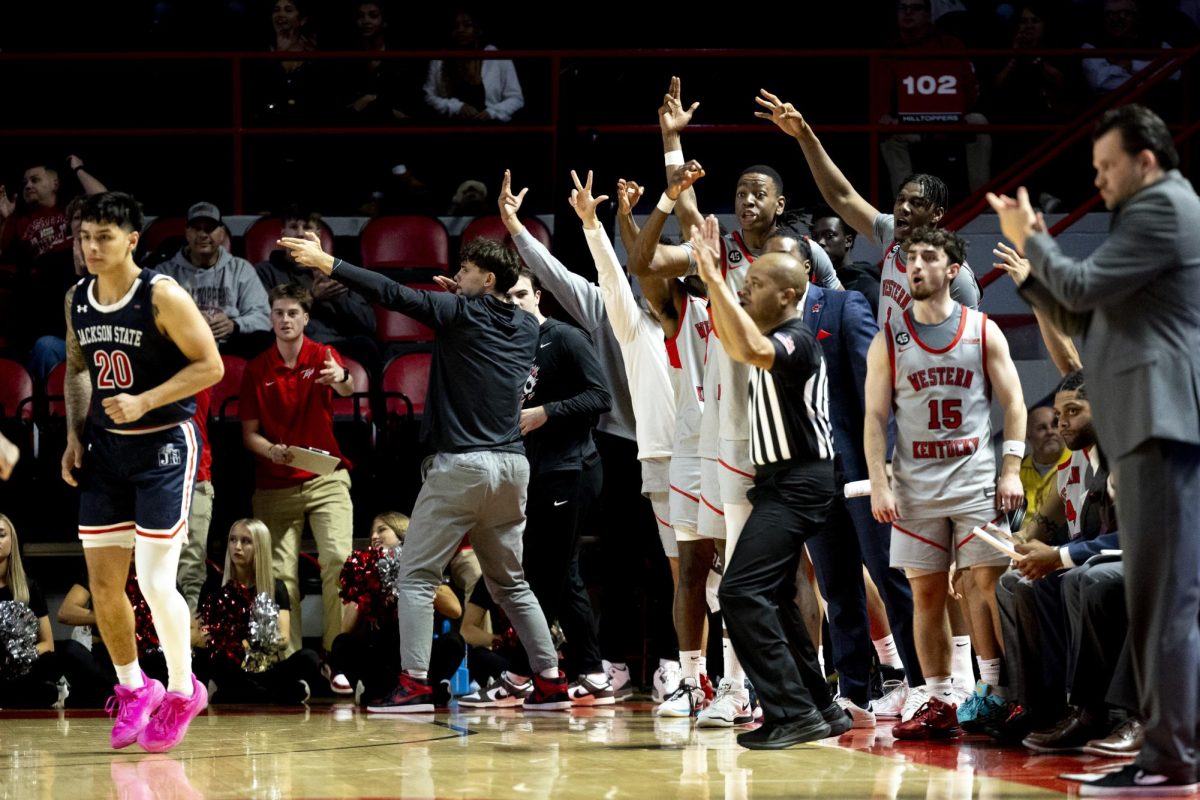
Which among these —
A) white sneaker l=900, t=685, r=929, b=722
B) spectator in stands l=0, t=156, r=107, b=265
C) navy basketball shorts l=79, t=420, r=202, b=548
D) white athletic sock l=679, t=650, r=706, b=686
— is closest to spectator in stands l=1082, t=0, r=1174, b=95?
white athletic sock l=679, t=650, r=706, b=686

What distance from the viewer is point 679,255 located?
22.2 feet

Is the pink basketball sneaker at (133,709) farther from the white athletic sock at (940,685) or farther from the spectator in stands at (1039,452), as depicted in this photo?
the spectator in stands at (1039,452)

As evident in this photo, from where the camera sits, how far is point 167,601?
608cm

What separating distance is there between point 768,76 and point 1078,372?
23.0ft

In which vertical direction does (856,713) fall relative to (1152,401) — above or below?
below

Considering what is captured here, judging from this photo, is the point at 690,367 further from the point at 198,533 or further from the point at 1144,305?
the point at 198,533

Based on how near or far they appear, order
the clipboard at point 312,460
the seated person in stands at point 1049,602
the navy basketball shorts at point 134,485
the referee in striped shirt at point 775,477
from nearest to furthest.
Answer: the referee in striped shirt at point 775,477 < the seated person in stands at point 1049,602 < the navy basketball shorts at point 134,485 < the clipboard at point 312,460

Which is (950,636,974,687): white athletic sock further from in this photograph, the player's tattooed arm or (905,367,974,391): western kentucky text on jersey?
the player's tattooed arm

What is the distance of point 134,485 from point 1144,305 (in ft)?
12.3

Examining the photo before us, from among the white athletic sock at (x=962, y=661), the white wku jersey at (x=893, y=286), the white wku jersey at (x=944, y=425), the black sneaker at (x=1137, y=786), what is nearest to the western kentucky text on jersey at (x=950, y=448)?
the white wku jersey at (x=944, y=425)

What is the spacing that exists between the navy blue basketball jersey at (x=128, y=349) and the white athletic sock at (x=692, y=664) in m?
2.44

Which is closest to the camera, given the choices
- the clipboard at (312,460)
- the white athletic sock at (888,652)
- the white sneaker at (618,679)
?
Result: the white athletic sock at (888,652)

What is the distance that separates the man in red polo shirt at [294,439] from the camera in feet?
29.1

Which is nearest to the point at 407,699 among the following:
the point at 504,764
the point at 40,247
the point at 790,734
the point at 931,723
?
the point at 504,764
